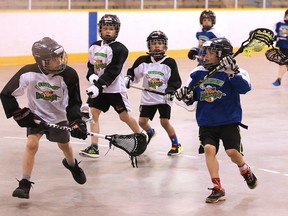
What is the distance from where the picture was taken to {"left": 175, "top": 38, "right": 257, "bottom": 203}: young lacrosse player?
6.34m

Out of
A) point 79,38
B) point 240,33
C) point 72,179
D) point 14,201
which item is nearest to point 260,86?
point 79,38

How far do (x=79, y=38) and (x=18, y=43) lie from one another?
4.36ft

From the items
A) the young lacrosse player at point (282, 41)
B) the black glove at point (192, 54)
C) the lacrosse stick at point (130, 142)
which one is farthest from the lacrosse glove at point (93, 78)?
the young lacrosse player at point (282, 41)

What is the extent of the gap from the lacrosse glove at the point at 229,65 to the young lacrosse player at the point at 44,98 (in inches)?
43.0

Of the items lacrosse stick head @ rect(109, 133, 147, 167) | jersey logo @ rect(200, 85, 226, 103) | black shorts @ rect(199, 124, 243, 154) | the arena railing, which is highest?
the arena railing

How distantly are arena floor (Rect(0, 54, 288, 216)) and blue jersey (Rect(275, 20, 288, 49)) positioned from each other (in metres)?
3.90

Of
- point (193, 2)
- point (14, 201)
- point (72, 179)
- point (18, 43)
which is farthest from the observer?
point (193, 2)

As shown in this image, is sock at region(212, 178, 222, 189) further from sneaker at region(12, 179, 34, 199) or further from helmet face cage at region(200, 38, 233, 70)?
sneaker at region(12, 179, 34, 199)

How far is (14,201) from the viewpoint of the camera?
6.27m

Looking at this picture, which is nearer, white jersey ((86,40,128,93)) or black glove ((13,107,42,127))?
black glove ((13,107,42,127))

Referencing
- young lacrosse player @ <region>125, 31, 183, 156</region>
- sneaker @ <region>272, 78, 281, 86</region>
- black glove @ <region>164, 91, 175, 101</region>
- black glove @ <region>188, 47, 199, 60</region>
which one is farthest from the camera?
sneaker @ <region>272, 78, 281, 86</region>

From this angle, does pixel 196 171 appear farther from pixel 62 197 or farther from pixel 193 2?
pixel 193 2

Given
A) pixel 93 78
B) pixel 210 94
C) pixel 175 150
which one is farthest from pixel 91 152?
pixel 210 94

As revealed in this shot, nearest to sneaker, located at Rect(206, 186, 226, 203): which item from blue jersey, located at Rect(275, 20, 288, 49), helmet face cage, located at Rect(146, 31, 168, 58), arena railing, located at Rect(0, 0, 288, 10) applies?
helmet face cage, located at Rect(146, 31, 168, 58)
